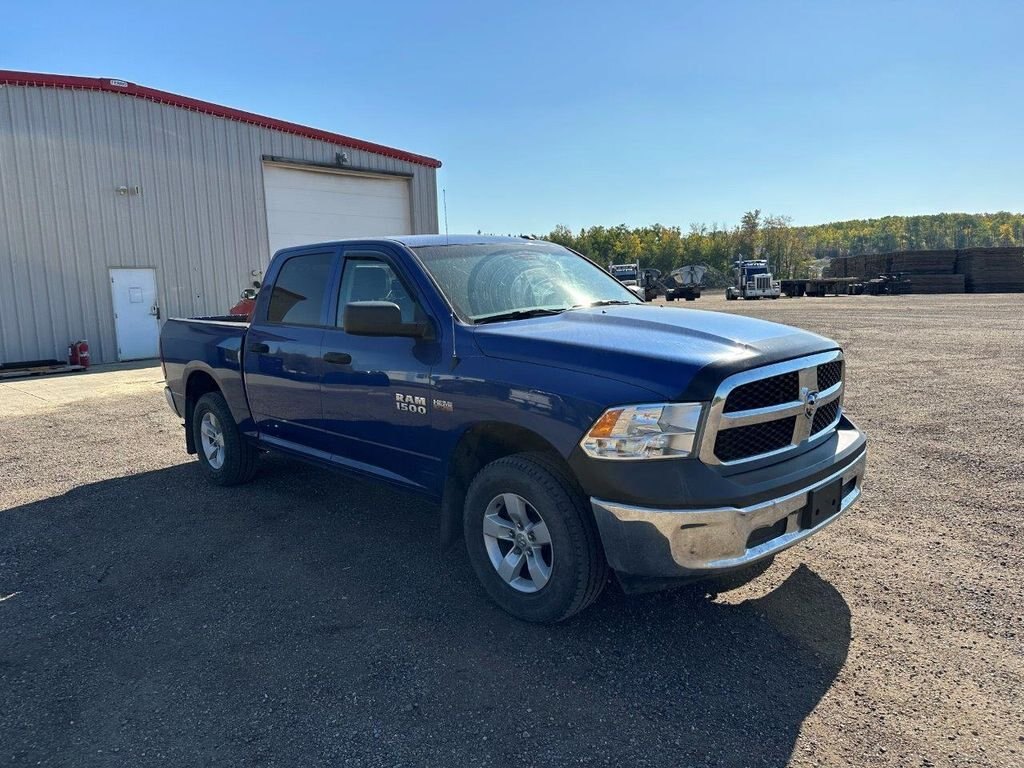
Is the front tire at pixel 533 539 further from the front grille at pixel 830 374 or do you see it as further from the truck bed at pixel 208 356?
the truck bed at pixel 208 356

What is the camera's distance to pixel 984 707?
2775mm

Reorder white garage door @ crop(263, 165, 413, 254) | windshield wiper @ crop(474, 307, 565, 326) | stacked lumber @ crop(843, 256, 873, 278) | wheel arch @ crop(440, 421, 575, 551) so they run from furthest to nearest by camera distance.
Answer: stacked lumber @ crop(843, 256, 873, 278) → white garage door @ crop(263, 165, 413, 254) → windshield wiper @ crop(474, 307, 565, 326) → wheel arch @ crop(440, 421, 575, 551)

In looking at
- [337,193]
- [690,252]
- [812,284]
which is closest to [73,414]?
[337,193]

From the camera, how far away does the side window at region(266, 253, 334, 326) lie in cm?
492

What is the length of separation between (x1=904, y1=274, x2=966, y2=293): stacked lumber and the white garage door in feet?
123

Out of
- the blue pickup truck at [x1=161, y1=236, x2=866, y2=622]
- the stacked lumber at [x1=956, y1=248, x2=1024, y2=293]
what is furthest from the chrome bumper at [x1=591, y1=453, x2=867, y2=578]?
the stacked lumber at [x1=956, y1=248, x2=1024, y2=293]

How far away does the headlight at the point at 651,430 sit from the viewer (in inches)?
118

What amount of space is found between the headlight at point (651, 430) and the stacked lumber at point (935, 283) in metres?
48.9

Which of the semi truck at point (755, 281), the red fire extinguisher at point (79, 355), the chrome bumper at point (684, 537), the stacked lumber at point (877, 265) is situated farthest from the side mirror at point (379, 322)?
the stacked lumber at point (877, 265)

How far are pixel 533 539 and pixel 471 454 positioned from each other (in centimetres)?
66

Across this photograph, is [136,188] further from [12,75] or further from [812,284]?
[812,284]

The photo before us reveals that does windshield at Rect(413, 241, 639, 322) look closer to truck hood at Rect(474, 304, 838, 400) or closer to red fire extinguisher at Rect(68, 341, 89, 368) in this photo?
truck hood at Rect(474, 304, 838, 400)

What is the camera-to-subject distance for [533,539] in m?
3.46

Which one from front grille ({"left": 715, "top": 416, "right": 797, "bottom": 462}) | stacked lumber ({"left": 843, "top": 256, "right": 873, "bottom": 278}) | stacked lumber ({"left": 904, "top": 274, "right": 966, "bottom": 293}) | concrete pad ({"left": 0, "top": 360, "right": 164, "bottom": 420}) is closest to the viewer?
front grille ({"left": 715, "top": 416, "right": 797, "bottom": 462})
